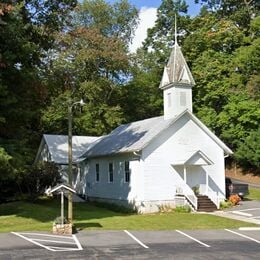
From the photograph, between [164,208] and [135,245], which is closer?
[135,245]

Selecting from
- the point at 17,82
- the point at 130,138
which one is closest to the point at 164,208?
the point at 130,138

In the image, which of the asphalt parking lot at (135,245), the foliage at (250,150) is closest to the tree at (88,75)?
the foliage at (250,150)

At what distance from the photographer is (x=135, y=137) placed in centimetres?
3528

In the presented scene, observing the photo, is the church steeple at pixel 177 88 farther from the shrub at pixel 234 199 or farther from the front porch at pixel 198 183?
the shrub at pixel 234 199

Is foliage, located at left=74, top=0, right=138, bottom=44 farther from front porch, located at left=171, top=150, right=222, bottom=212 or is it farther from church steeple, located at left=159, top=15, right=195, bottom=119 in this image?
front porch, located at left=171, top=150, right=222, bottom=212

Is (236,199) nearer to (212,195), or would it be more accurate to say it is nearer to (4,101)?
(212,195)

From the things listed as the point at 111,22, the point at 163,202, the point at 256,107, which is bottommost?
the point at 163,202

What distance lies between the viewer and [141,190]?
31.7 metres

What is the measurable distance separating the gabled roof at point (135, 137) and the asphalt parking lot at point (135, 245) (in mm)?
11176

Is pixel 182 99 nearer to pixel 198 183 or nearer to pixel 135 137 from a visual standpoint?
pixel 135 137

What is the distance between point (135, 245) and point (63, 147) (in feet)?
93.4

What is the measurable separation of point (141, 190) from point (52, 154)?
1408cm

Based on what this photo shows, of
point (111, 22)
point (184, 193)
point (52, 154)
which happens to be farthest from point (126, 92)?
point (184, 193)

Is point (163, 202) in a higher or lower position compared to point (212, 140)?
lower
